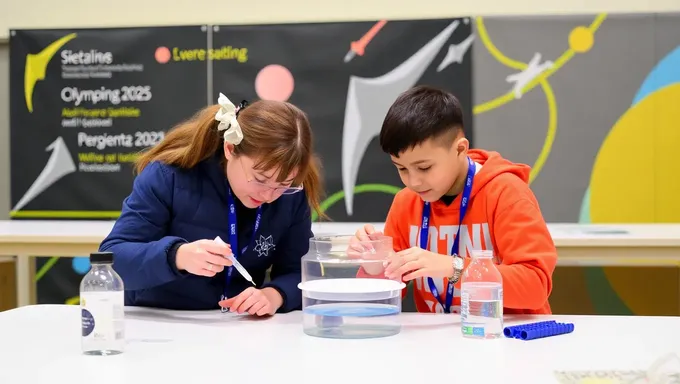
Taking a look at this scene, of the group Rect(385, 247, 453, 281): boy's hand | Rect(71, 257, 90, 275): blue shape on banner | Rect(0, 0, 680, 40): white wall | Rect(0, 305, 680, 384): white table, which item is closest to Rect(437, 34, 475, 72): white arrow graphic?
Rect(0, 0, 680, 40): white wall

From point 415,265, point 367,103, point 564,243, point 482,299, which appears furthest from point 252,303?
point 367,103

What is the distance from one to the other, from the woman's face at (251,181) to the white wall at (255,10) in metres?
2.84

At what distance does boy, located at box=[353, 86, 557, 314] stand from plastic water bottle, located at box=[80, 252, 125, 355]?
570 millimetres

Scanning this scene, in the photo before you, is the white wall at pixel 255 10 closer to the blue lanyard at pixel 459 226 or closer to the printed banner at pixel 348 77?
the printed banner at pixel 348 77

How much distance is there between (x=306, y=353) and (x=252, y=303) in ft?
1.32

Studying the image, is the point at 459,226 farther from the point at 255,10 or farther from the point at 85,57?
the point at 85,57

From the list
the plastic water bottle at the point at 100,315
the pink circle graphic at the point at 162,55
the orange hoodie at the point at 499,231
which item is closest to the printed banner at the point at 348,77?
the pink circle graphic at the point at 162,55

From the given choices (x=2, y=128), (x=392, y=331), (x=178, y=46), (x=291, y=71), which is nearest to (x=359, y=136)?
(x=291, y=71)

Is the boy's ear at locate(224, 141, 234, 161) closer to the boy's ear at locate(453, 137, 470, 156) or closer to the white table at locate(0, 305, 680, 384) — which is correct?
the white table at locate(0, 305, 680, 384)

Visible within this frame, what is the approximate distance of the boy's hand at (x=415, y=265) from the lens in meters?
1.58

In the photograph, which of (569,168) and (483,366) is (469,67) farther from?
(483,366)

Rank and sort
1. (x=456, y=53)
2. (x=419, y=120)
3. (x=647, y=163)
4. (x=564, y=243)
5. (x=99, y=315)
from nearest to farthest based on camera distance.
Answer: (x=99, y=315)
(x=419, y=120)
(x=564, y=243)
(x=647, y=163)
(x=456, y=53)

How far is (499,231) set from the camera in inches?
73.0

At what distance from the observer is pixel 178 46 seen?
14.8 ft
